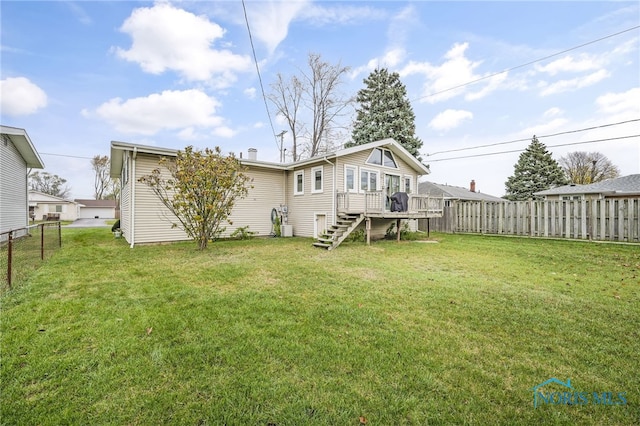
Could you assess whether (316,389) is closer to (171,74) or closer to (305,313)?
(305,313)

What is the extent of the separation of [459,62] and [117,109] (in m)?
21.5

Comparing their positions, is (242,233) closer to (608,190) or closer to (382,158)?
(382,158)

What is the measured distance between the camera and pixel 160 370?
2.33 m

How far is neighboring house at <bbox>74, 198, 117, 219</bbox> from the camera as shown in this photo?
42.4 meters

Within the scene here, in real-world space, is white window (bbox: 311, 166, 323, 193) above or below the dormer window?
below

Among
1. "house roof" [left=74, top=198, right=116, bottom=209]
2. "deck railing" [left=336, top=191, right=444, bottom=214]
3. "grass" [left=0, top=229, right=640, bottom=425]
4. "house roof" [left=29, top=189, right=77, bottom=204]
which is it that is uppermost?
"house roof" [left=29, top=189, right=77, bottom=204]

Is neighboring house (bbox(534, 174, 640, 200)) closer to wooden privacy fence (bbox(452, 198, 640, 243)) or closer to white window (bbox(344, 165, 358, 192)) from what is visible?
wooden privacy fence (bbox(452, 198, 640, 243))

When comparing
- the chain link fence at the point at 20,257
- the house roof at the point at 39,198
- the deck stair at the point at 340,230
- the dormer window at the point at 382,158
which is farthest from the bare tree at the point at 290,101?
the house roof at the point at 39,198

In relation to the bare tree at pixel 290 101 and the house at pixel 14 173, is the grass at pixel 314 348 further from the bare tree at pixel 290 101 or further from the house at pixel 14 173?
the bare tree at pixel 290 101

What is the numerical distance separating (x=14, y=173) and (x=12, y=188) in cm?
80

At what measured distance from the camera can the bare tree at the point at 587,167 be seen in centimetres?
3297

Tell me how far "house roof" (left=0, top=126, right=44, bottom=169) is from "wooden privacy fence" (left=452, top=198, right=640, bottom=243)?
19.2 m

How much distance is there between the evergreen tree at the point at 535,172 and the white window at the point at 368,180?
21586 millimetres

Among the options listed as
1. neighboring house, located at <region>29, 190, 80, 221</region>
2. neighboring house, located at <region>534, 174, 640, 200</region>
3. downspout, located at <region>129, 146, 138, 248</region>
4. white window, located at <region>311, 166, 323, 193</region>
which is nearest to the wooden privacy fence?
white window, located at <region>311, 166, 323, 193</region>
